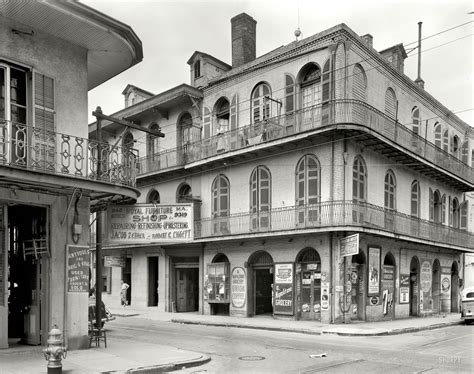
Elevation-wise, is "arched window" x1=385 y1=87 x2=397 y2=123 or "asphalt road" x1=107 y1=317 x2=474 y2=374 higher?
"arched window" x1=385 y1=87 x2=397 y2=123

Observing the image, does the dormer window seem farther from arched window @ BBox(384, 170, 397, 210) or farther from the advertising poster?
the advertising poster

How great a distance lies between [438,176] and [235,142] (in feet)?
36.7

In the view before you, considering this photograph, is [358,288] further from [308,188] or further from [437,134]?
[437,134]

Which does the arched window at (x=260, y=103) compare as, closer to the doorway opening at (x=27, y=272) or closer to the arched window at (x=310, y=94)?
the arched window at (x=310, y=94)

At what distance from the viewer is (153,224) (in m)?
12.9

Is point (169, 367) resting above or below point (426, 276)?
above

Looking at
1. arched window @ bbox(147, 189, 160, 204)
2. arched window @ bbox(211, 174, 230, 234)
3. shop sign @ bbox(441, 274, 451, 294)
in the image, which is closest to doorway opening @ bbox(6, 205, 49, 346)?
arched window @ bbox(211, 174, 230, 234)

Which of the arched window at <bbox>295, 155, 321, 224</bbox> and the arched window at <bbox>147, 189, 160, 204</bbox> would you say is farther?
the arched window at <bbox>147, 189, 160, 204</bbox>

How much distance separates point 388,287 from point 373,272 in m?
1.75

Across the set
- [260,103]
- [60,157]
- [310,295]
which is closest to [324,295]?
[310,295]

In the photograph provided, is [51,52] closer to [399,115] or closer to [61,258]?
[61,258]

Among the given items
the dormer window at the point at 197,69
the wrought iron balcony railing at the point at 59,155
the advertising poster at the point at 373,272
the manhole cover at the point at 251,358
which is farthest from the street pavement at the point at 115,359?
the dormer window at the point at 197,69

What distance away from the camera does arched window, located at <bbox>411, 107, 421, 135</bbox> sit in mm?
27180

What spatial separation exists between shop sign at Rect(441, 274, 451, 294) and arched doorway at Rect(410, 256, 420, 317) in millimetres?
3472
